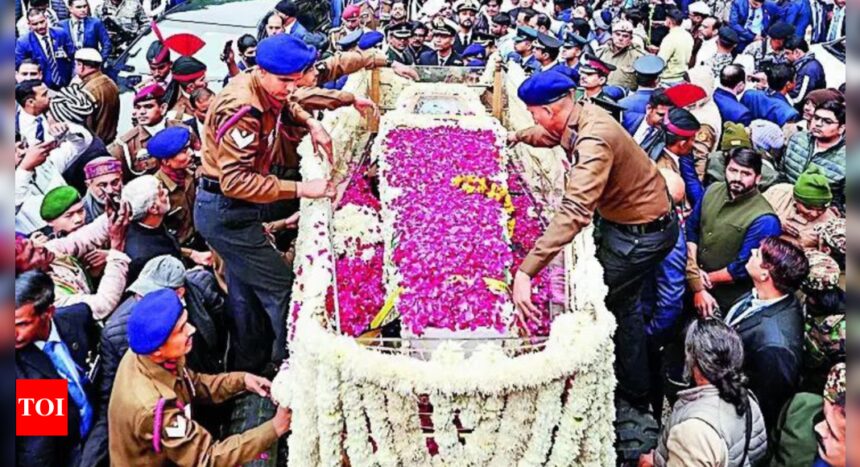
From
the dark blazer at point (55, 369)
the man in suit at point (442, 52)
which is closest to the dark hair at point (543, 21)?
the man in suit at point (442, 52)

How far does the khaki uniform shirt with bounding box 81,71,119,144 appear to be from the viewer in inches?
278

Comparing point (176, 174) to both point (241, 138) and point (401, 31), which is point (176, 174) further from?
point (401, 31)

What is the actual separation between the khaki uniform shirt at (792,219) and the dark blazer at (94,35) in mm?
7610

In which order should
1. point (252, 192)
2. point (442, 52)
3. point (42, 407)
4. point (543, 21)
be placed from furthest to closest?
point (543, 21)
point (442, 52)
point (252, 192)
point (42, 407)

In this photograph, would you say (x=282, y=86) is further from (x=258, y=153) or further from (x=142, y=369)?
(x=142, y=369)

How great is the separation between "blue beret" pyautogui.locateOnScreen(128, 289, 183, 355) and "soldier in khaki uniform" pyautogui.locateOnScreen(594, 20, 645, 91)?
650 cm

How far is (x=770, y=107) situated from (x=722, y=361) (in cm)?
464

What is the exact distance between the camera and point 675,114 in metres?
5.25

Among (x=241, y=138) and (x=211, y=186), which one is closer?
(x=241, y=138)

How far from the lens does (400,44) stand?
939cm

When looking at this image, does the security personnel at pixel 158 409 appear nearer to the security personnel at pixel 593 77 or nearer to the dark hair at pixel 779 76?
the security personnel at pixel 593 77

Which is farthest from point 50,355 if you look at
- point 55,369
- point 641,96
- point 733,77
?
point 733,77

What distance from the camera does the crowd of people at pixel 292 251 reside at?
321cm

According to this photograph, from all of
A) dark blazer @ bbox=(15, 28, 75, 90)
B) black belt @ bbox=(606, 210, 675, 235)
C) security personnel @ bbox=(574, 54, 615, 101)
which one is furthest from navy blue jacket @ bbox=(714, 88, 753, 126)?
dark blazer @ bbox=(15, 28, 75, 90)
